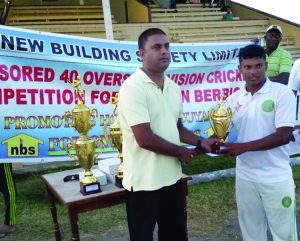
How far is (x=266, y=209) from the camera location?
238cm

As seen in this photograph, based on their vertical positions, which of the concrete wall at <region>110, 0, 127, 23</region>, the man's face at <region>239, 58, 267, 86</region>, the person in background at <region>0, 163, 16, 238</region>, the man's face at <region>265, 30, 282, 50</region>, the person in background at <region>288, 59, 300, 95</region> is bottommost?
the person in background at <region>0, 163, 16, 238</region>

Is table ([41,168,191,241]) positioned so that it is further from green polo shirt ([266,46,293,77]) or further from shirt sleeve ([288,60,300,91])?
green polo shirt ([266,46,293,77])

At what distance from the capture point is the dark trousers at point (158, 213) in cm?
226

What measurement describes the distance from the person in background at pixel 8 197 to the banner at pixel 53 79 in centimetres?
17

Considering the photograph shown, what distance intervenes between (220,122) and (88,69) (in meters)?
2.40

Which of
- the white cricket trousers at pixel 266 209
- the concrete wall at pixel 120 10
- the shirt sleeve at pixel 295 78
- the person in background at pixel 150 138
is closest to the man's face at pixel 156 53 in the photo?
the person in background at pixel 150 138

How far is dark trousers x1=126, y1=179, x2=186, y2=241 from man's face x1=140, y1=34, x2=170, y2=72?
2.29ft

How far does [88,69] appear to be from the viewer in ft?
14.9

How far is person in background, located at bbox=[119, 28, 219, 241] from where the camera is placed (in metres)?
2.12

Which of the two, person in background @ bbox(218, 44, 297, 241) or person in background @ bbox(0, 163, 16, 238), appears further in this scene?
person in background @ bbox(0, 163, 16, 238)

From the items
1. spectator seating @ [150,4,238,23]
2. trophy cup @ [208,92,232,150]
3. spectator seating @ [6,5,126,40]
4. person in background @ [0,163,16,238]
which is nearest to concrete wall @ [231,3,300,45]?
spectator seating @ [150,4,238,23]

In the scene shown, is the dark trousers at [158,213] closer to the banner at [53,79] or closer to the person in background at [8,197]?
the person in background at [8,197]

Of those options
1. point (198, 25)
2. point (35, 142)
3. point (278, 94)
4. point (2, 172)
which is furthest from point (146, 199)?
point (198, 25)

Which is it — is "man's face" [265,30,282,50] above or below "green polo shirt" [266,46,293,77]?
above
